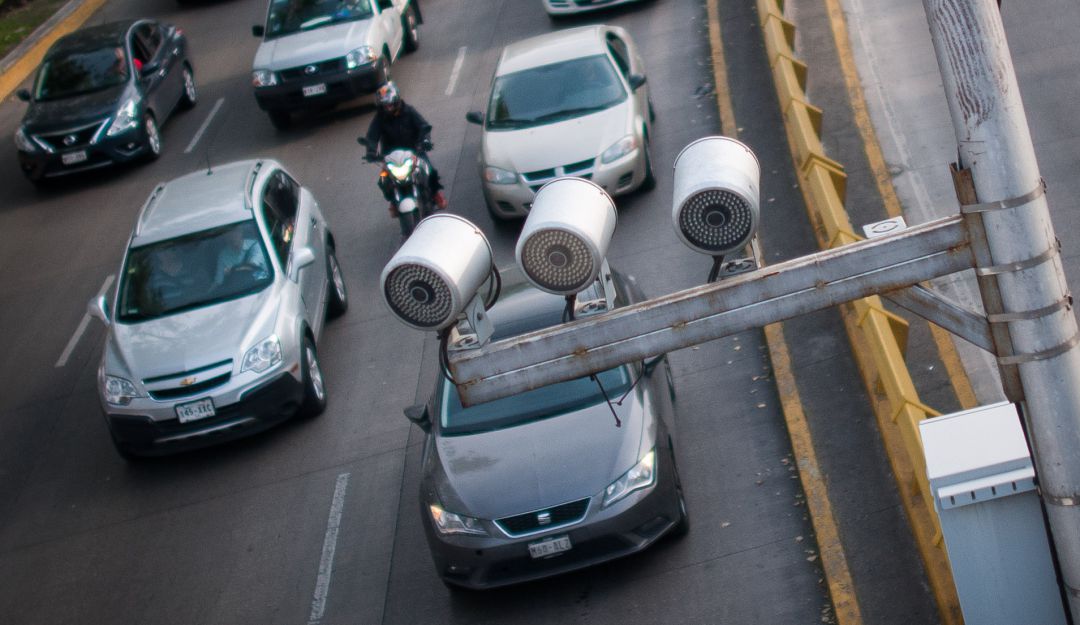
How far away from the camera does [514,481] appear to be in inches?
341

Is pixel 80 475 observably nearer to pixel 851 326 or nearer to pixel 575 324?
pixel 851 326

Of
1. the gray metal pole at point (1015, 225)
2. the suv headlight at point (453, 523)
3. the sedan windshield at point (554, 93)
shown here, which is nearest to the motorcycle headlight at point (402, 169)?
the sedan windshield at point (554, 93)

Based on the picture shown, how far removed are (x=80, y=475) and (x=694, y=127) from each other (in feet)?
27.5

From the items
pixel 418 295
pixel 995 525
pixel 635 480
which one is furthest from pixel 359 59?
pixel 995 525

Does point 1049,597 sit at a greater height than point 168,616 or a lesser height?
greater

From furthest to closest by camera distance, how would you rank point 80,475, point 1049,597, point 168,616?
point 80,475
point 168,616
point 1049,597

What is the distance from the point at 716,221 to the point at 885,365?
3731mm

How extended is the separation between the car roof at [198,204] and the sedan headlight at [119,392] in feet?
5.68

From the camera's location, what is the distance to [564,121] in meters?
15.0

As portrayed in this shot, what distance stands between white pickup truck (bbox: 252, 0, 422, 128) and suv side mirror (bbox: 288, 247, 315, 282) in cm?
746

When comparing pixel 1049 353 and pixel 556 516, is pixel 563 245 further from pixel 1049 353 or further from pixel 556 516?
pixel 556 516

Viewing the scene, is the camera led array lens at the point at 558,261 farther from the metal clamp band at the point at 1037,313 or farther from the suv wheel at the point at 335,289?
the suv wheel at the point at 335,289

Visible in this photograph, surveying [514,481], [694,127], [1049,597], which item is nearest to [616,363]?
[1049,597]

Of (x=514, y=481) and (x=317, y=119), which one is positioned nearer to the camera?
(x=514, y=481)
